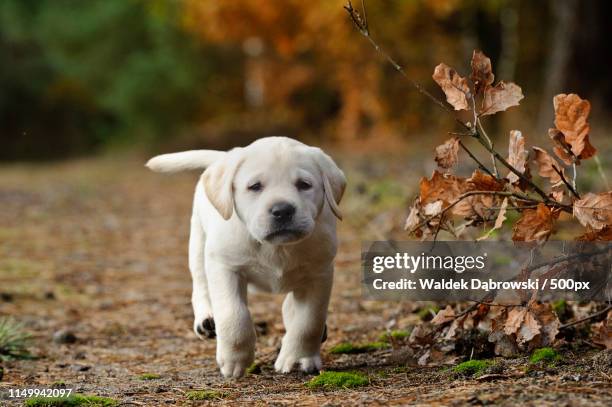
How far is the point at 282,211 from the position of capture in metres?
3.43

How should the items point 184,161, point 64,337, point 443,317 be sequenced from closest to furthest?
point 443,317 → point 184,161 → point 64,337

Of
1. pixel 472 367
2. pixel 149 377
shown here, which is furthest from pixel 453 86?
pixel 149 377

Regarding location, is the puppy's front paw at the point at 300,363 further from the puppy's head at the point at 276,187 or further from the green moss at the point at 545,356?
the green moss at the point at 545,356

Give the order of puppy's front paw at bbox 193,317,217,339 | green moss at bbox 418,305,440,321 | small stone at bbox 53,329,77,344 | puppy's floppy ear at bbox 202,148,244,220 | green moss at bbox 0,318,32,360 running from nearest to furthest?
puppy's floppy ear at bbox 202,148,244,220
puppy's front paw at bbox 193,317,217,339
green moss at bbox 0,318,32,360
green moss at bbox 418,305,440,321
small stone at bbox 53,329,77,344

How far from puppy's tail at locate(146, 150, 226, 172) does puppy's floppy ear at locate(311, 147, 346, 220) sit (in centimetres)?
80

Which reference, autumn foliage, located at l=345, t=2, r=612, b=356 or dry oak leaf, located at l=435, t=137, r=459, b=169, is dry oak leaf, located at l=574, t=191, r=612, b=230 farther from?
dry oak leaf, located at l=435, t=137, r=459, b=169

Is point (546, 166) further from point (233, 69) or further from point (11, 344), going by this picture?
point (233, 69)

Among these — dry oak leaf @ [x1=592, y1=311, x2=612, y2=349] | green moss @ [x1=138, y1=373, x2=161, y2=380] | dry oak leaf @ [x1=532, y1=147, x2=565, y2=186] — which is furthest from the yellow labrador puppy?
dry oak leaf @ [x1=592, y1=311, x2=612, y2=349]

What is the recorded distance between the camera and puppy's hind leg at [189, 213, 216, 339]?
4227 mm

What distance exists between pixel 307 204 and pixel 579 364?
3.73 ft

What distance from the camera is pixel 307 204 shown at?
354 centimetres

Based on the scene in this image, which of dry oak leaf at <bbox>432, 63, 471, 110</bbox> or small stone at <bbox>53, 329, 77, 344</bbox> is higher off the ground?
dry oak leaf at <bbox>432, 63, 471, 110</bbox>

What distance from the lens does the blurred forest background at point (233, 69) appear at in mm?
22922

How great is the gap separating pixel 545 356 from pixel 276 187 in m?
1.17
